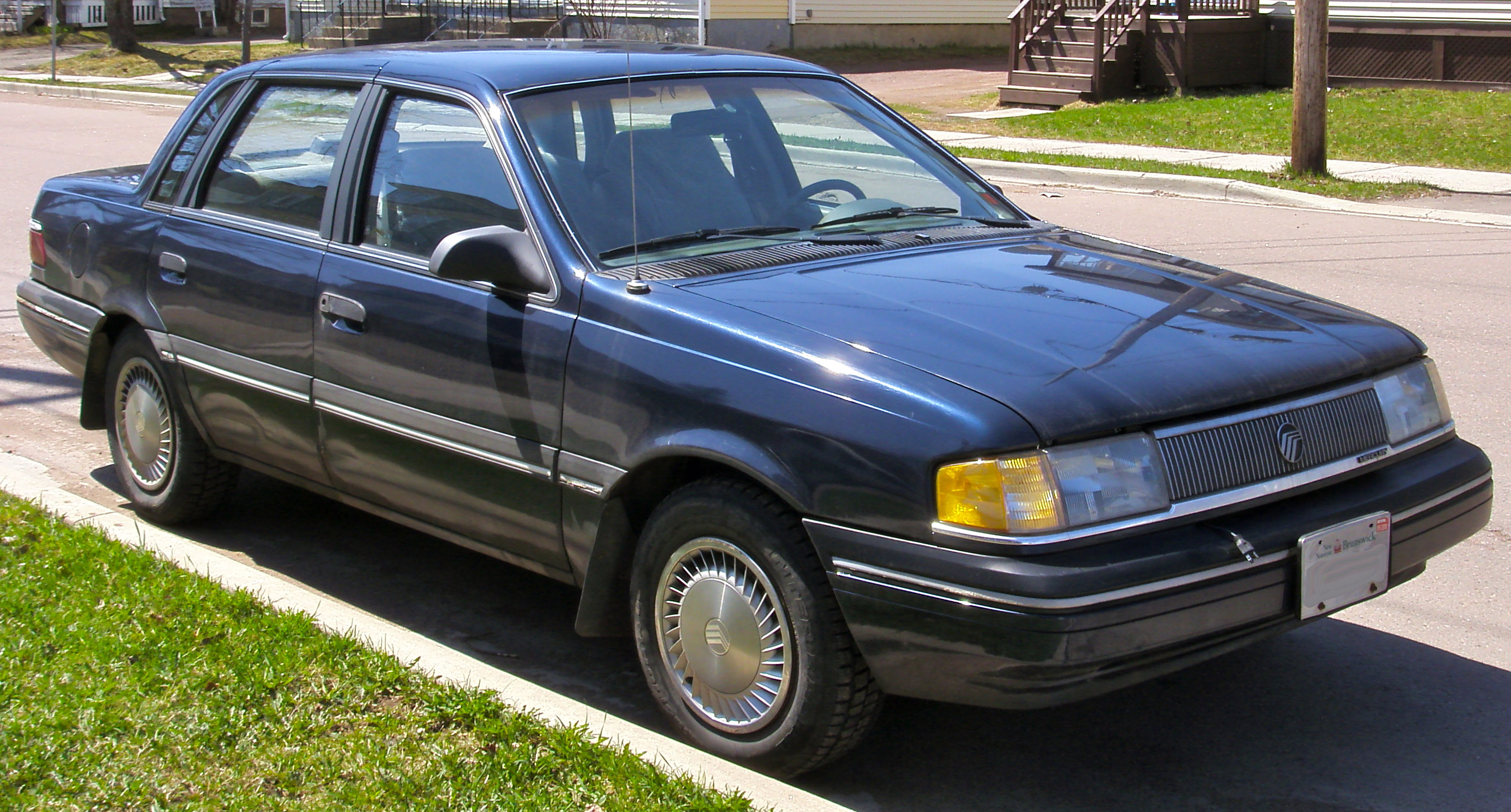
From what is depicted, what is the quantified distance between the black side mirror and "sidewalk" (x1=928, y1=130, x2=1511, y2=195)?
1037 cm

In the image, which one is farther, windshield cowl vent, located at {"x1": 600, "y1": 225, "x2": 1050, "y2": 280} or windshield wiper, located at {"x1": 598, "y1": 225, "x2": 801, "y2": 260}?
windshield wiper, located at {"x1": 598, "y1": 225, "x2": 801, "y2": 260}

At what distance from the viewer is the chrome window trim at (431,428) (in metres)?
3.93

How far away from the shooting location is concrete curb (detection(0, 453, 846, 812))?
11.0 ft

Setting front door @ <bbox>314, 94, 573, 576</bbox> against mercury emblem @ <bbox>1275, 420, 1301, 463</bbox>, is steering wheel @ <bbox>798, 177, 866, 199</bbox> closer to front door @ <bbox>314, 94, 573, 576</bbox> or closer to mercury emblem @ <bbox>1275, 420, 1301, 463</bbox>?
front door @ <bbox>314, 94, 573, 576</bbox>

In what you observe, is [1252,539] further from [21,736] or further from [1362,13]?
[1362,13]

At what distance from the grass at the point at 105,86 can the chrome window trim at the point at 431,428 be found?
2299cm

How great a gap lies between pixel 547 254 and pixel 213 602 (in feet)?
4.61

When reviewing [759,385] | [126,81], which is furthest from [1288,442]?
[126,81]

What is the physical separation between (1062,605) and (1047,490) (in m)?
0.23

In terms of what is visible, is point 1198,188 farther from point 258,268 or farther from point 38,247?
point 258,268

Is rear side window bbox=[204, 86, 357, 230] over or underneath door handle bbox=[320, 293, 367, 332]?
over

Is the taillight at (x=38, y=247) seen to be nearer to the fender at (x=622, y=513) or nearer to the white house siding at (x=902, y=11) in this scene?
the fender at (x=622, y=513)

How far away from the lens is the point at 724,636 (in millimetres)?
3525

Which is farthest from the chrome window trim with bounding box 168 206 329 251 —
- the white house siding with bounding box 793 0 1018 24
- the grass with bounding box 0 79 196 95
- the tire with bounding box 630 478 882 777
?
the white house siding with bounding box 793 0 1018 24
